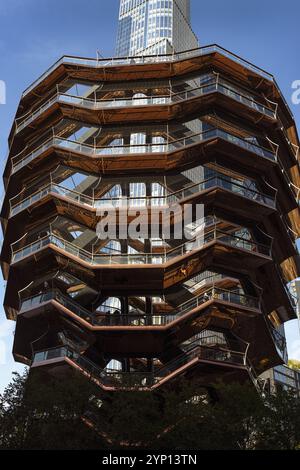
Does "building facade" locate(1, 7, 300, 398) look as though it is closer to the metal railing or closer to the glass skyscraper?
the metal railing

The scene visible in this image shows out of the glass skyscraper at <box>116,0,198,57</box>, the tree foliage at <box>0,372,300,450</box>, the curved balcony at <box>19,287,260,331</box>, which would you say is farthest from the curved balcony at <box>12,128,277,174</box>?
the glass skyscraper at <box>116,0,198,57</box>

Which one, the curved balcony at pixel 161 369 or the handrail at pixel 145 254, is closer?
the curved balcony at pixel 161 369

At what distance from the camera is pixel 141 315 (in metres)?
44.7

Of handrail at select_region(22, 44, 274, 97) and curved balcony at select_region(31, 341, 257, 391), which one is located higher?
handrail at select_region(22, 44, 274, 97)

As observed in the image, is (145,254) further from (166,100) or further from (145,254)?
(166,100)

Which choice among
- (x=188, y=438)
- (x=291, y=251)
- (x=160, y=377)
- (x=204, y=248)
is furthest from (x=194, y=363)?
(x=291, y=251)

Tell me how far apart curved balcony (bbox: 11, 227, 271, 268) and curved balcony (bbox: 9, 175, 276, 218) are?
312 centimetres

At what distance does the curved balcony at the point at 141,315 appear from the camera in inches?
1719

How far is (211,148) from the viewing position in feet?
161

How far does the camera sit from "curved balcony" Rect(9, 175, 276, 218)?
47.2 meters

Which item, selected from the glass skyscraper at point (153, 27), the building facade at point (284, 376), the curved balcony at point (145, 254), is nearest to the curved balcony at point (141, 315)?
the curved balcony at point (145, 254)

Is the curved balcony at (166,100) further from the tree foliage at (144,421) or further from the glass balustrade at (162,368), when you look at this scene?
the tree foliage at (144,421)

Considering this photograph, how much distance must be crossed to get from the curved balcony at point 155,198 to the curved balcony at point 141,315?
705 centimetres

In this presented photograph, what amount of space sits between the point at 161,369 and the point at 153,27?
6226 inches
